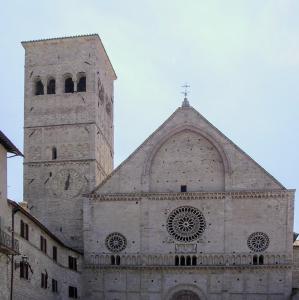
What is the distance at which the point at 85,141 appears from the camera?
192 feet

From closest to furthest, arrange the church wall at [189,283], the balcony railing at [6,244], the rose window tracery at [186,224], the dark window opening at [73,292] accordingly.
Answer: the balcony railing at [6,244]
the dark window opening at [73,292]
the church wall at [189,283]
the rose window tracery at [186,224]

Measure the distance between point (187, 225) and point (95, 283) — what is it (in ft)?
25.4

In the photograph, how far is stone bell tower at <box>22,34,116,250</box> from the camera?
5794cm

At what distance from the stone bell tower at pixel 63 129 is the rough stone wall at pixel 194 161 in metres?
2.64

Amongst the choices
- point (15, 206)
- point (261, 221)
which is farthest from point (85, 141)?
point (15, 206)

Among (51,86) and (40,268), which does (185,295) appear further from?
(51,86)

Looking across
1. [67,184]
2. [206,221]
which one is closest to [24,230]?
[67,184]

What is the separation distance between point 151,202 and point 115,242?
3.89 metres

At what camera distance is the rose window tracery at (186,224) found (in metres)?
55.2

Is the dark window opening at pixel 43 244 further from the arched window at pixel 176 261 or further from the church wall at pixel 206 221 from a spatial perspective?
the arched window at pixel 176 261

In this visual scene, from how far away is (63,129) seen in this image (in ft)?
194

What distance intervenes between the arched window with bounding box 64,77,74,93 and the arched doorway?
17684 millimetres

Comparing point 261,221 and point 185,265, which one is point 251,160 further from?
point 185,265

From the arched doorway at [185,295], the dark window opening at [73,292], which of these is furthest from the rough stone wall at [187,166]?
the dark window opening at [73,292]
